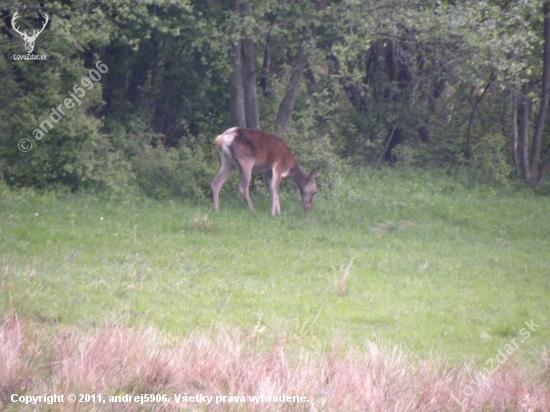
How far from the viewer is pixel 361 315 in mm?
10250

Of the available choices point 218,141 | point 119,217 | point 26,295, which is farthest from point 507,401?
point 218,141

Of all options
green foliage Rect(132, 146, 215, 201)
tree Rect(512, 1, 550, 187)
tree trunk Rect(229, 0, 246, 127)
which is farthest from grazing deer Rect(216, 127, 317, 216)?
tree Rect(512, 1, 550, 187)

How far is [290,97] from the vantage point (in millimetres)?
19766

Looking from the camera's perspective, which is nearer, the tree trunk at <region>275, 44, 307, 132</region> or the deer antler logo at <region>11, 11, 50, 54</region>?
the deer antler logo at <region>11, 11, 50, 54</region>

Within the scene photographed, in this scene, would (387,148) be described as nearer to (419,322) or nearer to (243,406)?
(419,322)

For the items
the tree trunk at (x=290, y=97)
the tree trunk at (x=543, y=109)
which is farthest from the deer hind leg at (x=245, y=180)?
the tree trunk at (x=543, y=109)

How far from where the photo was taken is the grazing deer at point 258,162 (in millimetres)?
16641

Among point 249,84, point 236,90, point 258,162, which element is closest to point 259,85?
point 249,84

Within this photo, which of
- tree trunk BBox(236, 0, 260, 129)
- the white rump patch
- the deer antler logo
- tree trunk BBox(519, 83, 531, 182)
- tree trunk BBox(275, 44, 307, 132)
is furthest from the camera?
tree trunk BBox(519, 83, 531, 182)

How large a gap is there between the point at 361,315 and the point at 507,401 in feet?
9.32

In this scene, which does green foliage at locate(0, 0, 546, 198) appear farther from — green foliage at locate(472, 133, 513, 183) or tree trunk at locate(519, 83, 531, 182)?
tree trunk at locate(519, 83, 531, 182)

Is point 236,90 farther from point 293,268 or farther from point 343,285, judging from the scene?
point 343,285

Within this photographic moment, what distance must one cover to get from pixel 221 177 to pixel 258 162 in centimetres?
86

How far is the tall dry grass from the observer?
7398 millimetres
